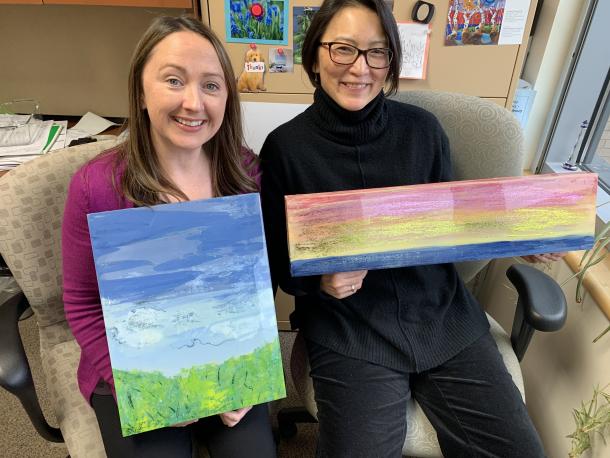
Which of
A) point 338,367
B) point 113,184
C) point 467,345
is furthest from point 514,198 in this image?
point 113,184

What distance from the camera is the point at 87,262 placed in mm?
880

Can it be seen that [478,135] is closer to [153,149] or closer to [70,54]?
[153,149]

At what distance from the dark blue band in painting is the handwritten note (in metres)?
0.64

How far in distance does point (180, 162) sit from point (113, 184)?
141 mm

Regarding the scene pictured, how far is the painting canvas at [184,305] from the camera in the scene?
0.78 metres

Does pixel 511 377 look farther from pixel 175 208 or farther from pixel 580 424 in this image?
pixel 175 208

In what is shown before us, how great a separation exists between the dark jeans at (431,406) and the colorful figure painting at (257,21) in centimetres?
90

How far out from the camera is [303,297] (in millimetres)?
1114

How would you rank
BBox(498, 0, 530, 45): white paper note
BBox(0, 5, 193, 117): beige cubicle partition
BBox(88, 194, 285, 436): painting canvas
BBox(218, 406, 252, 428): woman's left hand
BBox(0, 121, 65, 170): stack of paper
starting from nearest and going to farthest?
BBox(88, 194, 285, 436): painting canvas, BBox(218, 406, 252, 428): woman's left hand, BBox(498, 0, 530, 45): white paper note, BBox(0, 121, 65, 170): stack of paper, BBox(0, 5, 193, 117): beige cubicle partition

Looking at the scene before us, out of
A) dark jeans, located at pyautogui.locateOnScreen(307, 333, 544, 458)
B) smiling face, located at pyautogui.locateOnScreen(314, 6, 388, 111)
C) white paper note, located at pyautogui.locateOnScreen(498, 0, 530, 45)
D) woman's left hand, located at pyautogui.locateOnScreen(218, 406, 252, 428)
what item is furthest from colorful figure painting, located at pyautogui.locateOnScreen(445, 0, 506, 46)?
woman's left hand, located at pyautogui.locateOnScreen(218, 406, 252, 428)

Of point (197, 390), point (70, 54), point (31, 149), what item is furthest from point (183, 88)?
point (70, 54)

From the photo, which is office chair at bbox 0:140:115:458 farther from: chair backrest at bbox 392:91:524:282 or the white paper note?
the white paper note

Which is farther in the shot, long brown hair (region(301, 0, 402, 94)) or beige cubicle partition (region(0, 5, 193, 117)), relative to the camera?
beige cubicle partition (region(0, 5, 193, 117))

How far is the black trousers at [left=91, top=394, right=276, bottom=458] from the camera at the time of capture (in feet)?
2.86
